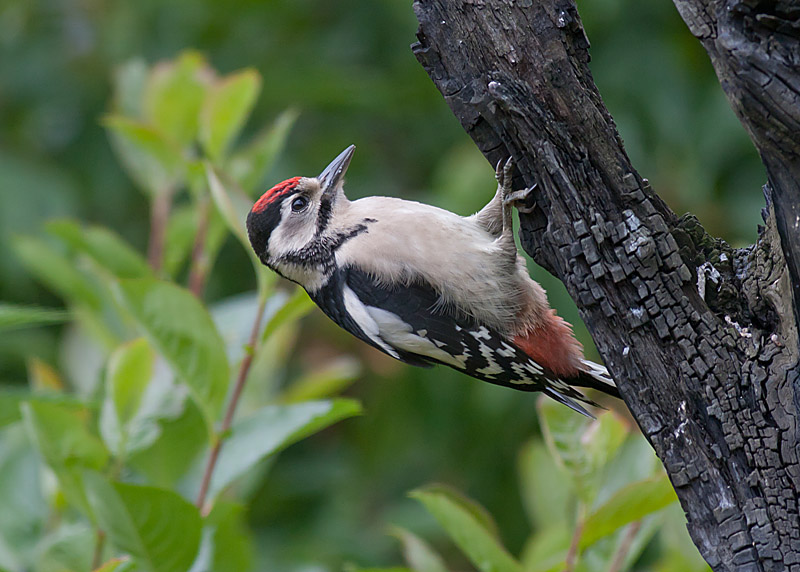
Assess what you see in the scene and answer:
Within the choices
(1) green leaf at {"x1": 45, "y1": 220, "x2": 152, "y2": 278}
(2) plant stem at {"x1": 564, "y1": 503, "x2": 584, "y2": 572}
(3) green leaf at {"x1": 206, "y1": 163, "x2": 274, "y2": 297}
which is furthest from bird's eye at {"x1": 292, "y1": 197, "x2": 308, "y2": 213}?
(2) plant stem at {"x1": 564, "y1": 503, "x2": 584, "y2": 572}

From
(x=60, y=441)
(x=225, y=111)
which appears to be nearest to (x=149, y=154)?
(x=225, y=111)

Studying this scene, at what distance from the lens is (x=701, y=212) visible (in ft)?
16.2

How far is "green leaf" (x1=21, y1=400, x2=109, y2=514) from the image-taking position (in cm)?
250

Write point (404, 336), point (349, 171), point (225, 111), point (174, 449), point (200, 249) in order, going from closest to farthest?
point (404, 336)
point (174, 449)
point (225, 111)
point (200, 249)
point (349, 171)

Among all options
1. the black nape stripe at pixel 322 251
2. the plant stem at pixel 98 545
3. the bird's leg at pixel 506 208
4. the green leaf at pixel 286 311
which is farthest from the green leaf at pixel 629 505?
the plant stem at pixel 98 545

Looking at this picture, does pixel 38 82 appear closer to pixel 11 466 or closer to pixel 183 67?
pixel 183 67

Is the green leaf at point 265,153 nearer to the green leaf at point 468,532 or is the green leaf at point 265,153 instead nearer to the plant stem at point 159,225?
the plant stem at point 159,225

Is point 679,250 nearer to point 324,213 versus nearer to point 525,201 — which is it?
point 525,201

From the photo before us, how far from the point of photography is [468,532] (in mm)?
2416

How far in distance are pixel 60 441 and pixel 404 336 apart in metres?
1.08

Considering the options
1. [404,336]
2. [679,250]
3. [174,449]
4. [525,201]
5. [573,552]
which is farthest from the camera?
[174,449]

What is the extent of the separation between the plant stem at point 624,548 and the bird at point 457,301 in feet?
1.28

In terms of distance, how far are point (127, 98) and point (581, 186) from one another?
2.34 meters

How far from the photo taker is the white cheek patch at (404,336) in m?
2.85
